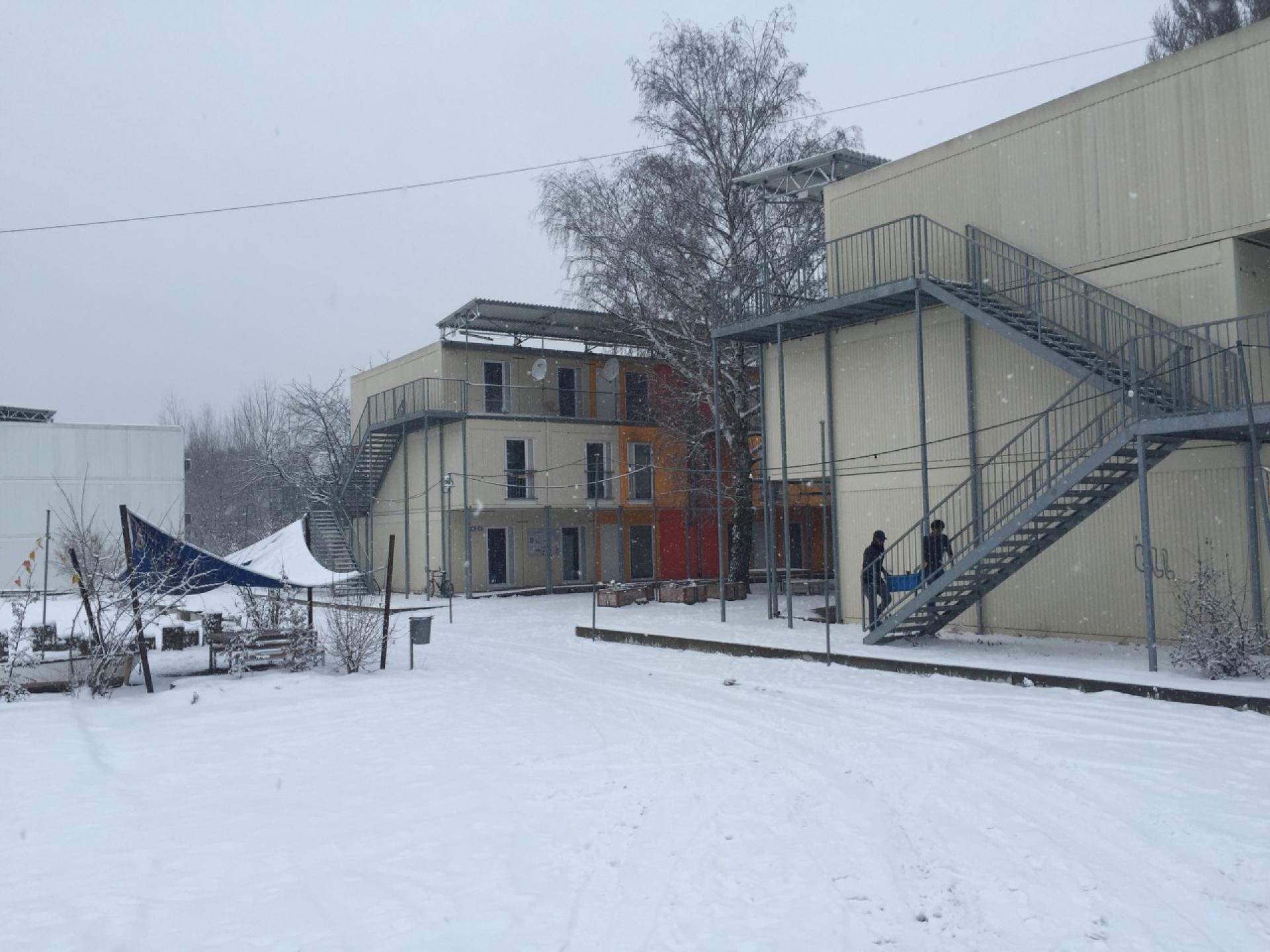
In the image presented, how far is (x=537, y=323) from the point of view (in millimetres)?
32031

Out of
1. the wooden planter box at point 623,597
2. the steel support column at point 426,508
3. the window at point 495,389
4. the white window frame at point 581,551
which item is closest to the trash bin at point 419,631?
the wooden planter box at point 623,597

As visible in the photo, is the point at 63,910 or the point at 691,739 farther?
the point at 691,739

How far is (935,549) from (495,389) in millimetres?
20355

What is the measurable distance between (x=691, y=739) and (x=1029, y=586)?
816 centimetres

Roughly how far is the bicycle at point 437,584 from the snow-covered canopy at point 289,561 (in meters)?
12.7

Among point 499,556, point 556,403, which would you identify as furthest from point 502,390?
point 499,556

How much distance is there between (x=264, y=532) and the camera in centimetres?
3853

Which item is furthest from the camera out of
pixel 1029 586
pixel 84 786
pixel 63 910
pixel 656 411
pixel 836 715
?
pixel 656 411

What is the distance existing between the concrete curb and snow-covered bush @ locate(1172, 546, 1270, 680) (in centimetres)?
92

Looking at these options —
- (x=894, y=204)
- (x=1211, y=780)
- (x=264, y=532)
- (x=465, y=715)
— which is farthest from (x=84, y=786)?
(x=264, y=532)

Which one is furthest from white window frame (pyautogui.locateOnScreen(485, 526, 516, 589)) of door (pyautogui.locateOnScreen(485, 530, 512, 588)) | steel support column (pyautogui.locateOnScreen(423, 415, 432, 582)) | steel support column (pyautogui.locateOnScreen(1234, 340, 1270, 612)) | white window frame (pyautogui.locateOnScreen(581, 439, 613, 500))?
steel support column (pyautogui.locateOnScreen(1234, 340, 1270, 612))

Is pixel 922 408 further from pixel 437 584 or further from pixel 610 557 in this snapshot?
pixel 610 557

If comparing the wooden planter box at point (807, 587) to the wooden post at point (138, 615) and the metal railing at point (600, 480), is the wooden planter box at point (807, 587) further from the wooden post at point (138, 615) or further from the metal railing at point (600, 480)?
the wooden post at point (138, 615)

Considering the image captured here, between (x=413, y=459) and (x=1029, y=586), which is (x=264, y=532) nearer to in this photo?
(x=413, y=459)
